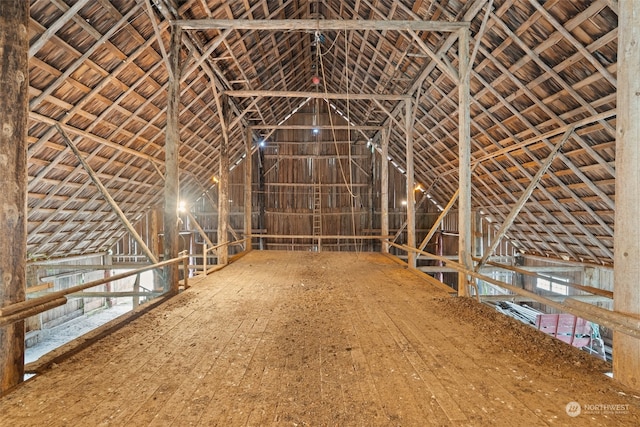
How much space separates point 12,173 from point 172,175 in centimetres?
314

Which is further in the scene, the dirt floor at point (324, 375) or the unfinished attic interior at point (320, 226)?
the unfinished attic interior at point (320, 226)

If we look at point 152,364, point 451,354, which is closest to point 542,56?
point 451,354

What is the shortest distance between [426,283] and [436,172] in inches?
275

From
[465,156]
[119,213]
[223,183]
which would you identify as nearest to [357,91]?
[223,183]

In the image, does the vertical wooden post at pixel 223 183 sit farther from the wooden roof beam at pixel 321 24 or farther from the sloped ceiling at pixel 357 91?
the wooden roof beam at pixel 321 24

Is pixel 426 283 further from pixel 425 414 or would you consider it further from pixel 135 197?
pixel 135 197

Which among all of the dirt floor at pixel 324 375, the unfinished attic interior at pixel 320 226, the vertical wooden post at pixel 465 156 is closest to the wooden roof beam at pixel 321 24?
the unfinished attic interior at pixel 320 226

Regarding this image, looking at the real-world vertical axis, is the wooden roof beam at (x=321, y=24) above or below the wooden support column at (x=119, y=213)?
above

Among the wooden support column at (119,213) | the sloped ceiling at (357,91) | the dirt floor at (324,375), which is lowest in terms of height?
the dirt floor at (324,375)

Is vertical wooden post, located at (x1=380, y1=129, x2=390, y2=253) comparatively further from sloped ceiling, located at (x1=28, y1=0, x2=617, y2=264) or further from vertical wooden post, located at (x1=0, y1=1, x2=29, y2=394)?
vertical wooden post, located at (x1=0, y1=1, x2=29, y2=394)

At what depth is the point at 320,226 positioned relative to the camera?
1464cm

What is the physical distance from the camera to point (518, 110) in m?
6.87

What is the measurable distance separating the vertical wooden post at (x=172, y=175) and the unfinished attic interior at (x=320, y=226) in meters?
0.03

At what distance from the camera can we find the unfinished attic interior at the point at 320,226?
2434 mm
